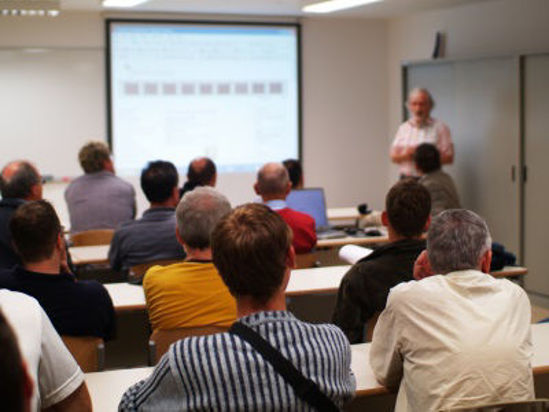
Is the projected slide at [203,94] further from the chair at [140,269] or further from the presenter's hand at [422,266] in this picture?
the presenter's hand at [422,266]

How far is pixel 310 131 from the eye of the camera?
9.25m

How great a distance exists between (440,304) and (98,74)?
21.4 ft

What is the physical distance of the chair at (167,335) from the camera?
9.89ft

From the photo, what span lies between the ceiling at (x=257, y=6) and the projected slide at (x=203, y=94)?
0.28 m

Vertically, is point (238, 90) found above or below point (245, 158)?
above

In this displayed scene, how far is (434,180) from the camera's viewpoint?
6.74 metres

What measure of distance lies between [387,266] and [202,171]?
9.96 ft

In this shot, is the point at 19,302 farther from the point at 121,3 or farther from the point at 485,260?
the point at 121,3

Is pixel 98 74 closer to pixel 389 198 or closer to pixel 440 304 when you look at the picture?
pixel 389 198

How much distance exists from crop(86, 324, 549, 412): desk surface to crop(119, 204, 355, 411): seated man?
0.62 metres

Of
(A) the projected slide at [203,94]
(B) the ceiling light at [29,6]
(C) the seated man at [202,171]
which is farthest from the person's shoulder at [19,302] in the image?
(A) the projected slide at [203,94]

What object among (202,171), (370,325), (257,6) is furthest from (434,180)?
(370,325)

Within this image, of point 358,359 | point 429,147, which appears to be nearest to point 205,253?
point 358,359

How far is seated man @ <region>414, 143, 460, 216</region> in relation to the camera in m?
6.71
